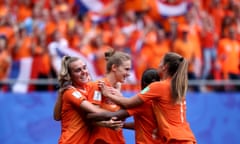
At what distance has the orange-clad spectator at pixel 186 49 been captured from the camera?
14766mm

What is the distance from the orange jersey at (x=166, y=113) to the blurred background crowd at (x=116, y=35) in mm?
5210

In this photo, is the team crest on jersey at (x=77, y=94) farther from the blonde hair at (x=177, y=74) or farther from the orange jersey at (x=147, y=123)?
the blonde hair at (x=177, y=74)

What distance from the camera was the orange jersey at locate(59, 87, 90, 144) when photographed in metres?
8.41

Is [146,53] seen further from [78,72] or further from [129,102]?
[129,102]

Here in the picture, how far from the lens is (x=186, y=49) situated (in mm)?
14930

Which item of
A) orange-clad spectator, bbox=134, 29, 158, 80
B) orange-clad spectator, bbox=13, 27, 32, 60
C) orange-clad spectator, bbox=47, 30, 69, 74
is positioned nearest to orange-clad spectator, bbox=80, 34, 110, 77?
orange-clad spectator, bbox=47, 30, 69, 74

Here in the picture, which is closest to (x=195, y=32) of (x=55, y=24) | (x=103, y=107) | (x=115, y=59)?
(x=55, y=24)

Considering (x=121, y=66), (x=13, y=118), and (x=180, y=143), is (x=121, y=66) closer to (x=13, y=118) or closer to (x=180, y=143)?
(x=180, y=143)

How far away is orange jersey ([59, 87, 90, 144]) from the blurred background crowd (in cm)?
459

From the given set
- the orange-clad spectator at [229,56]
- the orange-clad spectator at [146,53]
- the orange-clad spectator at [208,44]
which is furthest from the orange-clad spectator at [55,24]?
the orange-clad spectator at [229,56]

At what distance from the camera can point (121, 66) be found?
8383 mm

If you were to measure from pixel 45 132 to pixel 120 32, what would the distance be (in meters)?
3.20

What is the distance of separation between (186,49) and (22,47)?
11.2ft

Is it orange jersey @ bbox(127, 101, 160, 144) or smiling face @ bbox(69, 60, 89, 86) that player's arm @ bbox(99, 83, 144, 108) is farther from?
smiling face @ bbox(69, 60, 89, 86)
